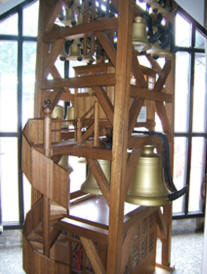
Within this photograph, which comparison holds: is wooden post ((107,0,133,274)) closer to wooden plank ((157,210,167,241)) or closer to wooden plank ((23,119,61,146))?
wooden plank ((23,119,61,146))

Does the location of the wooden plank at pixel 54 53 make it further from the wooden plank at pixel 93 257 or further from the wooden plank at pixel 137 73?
the wooden plank at pixel 93 257

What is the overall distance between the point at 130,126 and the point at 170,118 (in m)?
1.20

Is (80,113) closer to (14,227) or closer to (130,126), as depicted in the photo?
(130,126)

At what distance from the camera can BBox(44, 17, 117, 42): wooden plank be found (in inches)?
82.8

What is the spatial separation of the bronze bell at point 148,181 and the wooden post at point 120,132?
114mm

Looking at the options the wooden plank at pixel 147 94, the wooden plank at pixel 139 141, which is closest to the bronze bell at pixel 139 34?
the wooden plank at pixel 147 94

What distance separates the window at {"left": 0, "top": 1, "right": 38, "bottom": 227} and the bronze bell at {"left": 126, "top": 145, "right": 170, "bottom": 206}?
2.61 m

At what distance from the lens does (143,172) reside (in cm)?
216

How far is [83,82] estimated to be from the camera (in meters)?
2.25

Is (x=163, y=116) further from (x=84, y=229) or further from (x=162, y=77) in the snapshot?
(x=84, y=229)

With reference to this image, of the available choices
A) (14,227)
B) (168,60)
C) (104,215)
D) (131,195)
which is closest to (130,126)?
(131,195)

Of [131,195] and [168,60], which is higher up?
[168,60]

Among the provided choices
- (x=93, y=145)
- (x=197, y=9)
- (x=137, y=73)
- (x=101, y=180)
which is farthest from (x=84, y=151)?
(x=197, y=9)

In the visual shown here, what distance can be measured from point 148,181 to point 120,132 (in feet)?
1.56
